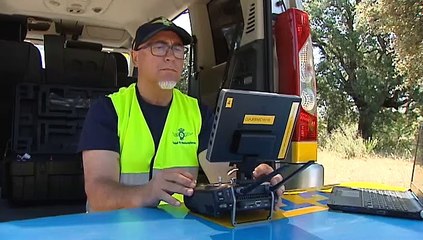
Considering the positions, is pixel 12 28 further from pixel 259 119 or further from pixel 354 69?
pixel 354 69

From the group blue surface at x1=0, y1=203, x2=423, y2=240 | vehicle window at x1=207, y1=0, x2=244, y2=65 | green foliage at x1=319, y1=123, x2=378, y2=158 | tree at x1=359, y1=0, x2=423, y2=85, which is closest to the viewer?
blue surface at x1=0, y1=203, x2=423, y2=240

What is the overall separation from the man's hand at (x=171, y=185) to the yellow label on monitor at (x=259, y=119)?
0.21 meters

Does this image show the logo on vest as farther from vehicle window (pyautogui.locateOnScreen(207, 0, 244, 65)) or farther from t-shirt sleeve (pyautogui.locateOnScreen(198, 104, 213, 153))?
vehicle window (pyautogui.locateOnScreen(207, 0, 244, 65))

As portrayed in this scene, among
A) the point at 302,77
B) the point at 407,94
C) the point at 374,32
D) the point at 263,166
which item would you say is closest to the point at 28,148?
the point at 302,77

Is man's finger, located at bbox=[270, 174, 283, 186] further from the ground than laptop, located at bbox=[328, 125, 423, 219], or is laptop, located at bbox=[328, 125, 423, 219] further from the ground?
man's finger, located at bbox=[270, 174, 283, 186]

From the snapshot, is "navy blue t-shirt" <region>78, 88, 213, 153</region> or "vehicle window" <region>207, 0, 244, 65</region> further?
"vehicle window" <region>207, 0, 244, 65</region>

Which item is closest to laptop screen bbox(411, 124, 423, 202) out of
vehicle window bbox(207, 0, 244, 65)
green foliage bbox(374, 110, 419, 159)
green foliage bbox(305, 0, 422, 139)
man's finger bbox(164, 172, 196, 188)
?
man's finger bbox(164, 172, 196, 188)

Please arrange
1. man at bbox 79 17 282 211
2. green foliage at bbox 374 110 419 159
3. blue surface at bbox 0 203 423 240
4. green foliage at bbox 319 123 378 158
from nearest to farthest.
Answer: blue surface at bbox 0 203 423 240 < man at bbox 79 17 282 211 < green foliage at bbox 319 123 378 158 < green foliage at bbox 374 110 419 159

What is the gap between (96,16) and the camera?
12.4ft

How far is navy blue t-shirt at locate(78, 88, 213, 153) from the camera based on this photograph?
5.02 ft

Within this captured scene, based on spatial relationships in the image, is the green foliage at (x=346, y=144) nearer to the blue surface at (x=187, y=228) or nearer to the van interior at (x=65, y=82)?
the van interior at (x=65, y=82)

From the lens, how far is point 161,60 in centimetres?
163

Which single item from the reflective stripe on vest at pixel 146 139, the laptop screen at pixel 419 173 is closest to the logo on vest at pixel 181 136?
the reflective stripe on vest at pixel 146 139

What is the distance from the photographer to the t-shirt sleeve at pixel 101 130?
5.01 ft
